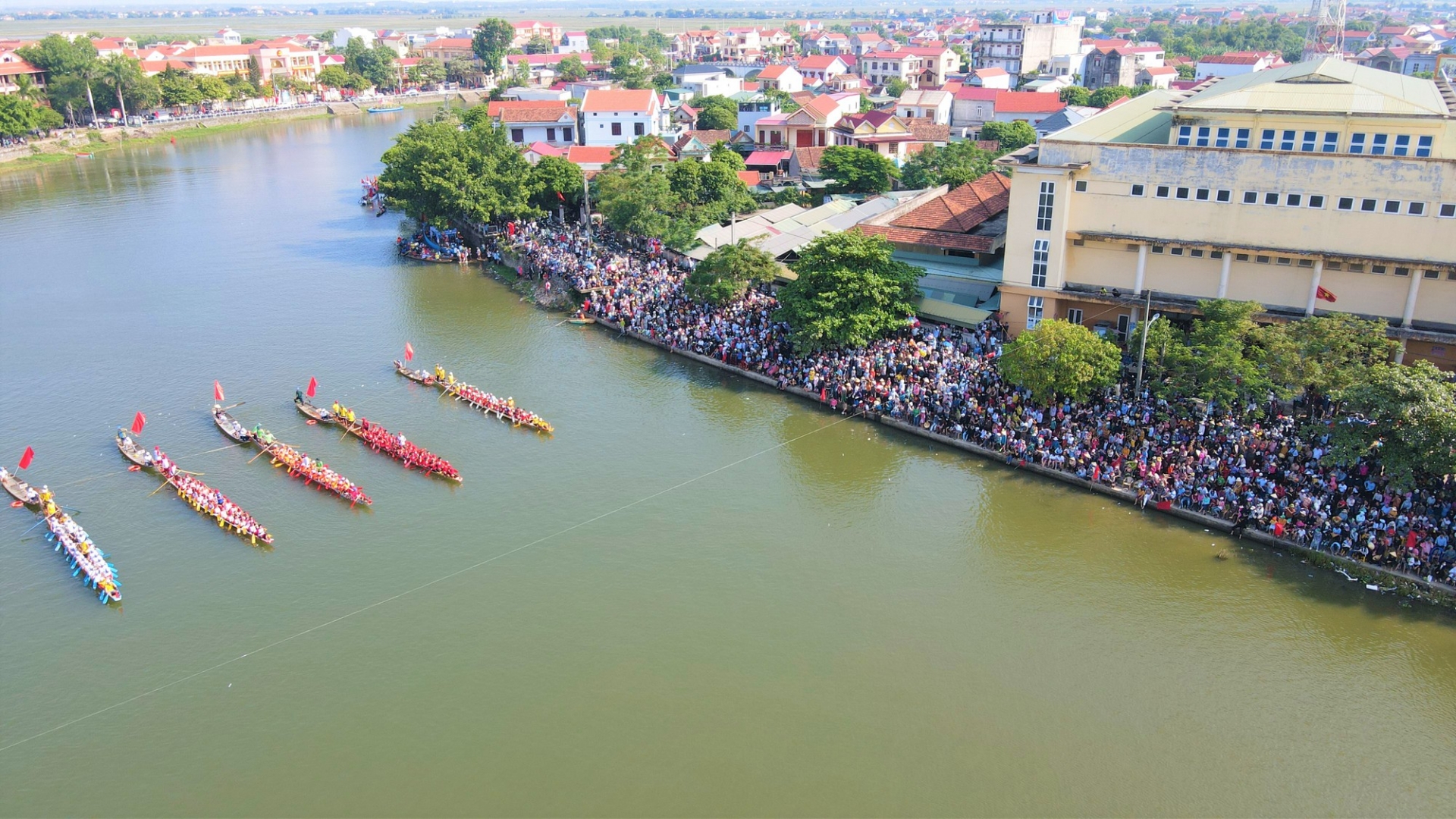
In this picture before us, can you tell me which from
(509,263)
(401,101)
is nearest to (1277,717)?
(509,263)

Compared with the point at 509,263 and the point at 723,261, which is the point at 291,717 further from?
the point at 509,263

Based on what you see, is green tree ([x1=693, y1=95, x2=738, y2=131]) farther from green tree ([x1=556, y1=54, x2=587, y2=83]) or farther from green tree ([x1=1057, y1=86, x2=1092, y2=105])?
green tree ([x1=556, y1=54, x2=587, y2=83])

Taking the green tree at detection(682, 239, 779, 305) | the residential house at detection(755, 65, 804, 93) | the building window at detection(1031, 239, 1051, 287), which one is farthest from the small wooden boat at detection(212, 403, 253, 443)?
the residential house at detection(755, 65, 804, 93)

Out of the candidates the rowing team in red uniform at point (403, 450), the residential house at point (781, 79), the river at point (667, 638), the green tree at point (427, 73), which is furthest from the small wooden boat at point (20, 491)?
the green tree at point (427, 73)

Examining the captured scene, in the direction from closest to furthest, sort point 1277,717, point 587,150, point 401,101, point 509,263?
point 1277,717 → point 509,263 → point 587,150 → point 401,101

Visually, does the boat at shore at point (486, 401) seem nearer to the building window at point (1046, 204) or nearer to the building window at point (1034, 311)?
the building window at point (1034, 311)
